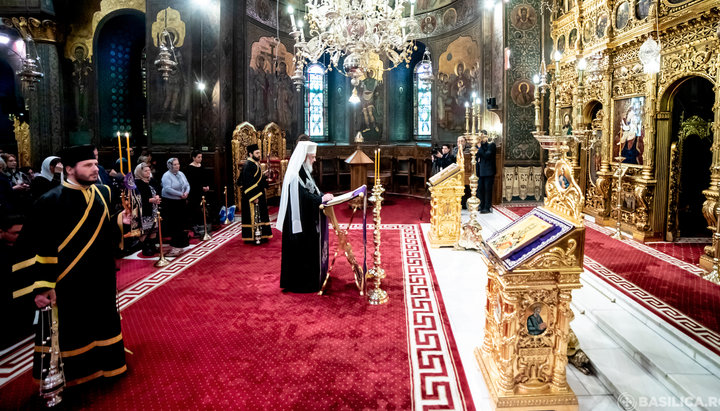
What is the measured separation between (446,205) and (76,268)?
598 cm

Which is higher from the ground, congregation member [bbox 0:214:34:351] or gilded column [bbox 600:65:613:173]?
gilded column [bbox 600:65:613:173]

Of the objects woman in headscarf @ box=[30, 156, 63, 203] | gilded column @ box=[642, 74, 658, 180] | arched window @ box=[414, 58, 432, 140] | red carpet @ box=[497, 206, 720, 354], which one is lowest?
red carpet @ box=[497, 206, 720, 354]

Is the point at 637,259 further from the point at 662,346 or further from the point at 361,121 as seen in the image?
the point at 361,121

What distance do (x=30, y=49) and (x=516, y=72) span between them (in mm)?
14224

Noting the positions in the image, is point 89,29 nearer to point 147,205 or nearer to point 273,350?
point 147,205

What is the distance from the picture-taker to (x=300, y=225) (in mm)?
5223

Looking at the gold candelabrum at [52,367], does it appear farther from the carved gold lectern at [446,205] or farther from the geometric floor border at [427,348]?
the carved gold lectern at [446,205]

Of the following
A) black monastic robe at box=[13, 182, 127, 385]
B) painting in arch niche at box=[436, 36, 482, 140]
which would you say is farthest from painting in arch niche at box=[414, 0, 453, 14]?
black monastic robe at box=[13, 182, 127, 385]

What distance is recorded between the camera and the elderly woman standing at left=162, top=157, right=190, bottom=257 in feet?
23.7

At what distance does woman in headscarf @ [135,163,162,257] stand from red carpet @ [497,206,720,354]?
275 inches

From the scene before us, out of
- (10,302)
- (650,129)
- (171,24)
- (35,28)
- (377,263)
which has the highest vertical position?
(35,28)

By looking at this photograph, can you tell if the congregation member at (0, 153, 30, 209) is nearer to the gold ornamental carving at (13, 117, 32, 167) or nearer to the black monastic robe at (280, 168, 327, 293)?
the black monastic robe at (280, 168, 327, 293)

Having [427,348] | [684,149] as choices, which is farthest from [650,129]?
[427,348]

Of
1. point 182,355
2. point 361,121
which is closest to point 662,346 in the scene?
point 182,355
